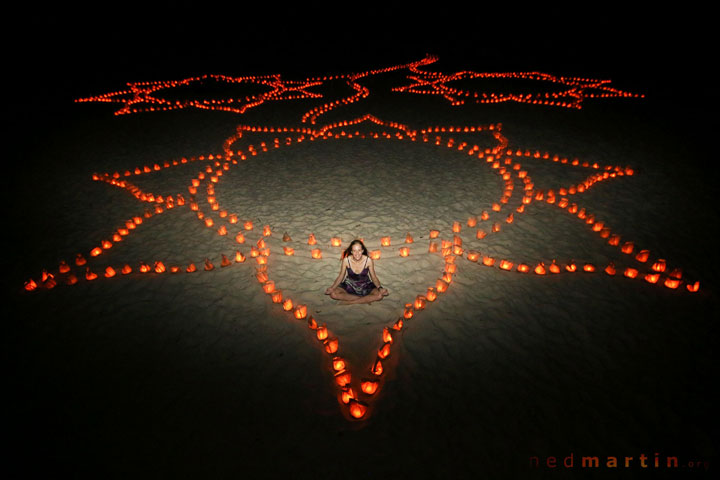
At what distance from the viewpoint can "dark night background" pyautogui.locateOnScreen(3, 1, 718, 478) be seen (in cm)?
1352

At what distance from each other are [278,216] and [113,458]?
4491 mm

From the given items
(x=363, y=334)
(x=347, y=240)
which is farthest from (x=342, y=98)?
(x=363, y=334)

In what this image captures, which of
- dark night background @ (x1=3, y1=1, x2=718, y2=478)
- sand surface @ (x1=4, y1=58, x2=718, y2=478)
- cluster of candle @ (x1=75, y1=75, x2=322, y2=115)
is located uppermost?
dark night background @ (x1=3, y1=1, x2=718, y2=478)

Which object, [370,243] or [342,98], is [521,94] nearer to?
→ [342,98]

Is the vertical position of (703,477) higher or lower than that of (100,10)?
lower

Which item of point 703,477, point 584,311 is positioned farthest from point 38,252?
point 703,477

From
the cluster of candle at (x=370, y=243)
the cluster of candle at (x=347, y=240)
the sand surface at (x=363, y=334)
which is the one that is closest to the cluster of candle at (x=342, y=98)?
the cluster of candle at (x=347, y=240)

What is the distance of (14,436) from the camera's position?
362cm

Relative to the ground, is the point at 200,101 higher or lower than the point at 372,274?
higher

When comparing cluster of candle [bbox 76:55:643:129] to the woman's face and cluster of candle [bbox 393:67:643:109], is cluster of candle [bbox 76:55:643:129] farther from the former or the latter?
the woman's face

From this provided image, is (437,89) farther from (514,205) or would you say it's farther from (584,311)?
(584,311)

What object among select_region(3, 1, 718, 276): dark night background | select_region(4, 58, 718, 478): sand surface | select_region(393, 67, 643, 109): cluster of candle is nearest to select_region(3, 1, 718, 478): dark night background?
select_region(3, 1, 718, 276): dark night background

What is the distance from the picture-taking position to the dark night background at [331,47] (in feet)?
44.3

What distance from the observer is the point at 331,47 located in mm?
23250
